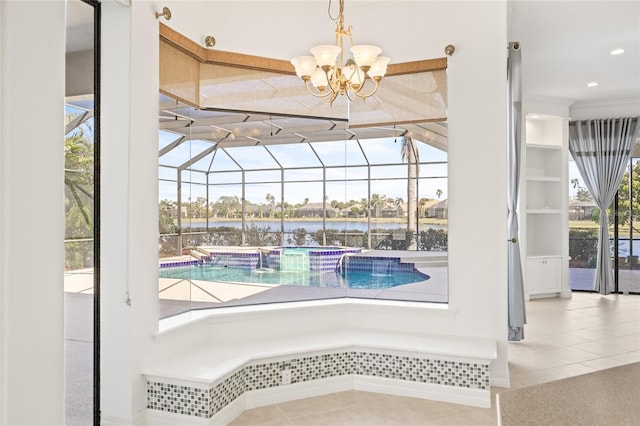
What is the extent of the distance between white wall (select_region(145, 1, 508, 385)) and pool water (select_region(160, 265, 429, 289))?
10.0 inches

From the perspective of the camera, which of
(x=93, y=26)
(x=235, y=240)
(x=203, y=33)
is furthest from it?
(x=235, y=240)

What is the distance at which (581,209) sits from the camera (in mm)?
8086

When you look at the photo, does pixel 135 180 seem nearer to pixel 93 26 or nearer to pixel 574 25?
pixel 93 26

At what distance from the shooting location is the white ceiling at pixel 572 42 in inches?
165

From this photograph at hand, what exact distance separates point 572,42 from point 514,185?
6.70 feet

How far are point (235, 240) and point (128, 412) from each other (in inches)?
60.5

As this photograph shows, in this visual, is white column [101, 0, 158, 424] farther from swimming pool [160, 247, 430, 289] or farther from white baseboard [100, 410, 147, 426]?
swimming pool [160, 247, 430, 289]

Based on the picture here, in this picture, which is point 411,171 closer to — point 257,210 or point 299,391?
point 257,210

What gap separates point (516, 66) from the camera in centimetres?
440

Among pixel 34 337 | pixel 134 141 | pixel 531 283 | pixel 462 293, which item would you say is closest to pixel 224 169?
pixel 134 141

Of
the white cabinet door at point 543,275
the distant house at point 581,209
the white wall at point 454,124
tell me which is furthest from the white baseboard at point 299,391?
the distant house at point 581,209

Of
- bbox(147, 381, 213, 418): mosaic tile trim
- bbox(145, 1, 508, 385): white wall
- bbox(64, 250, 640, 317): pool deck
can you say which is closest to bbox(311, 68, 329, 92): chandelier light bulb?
bbox(145, 1, 508, 385): white wall

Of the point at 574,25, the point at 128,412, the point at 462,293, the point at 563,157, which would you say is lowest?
the point at 128,412

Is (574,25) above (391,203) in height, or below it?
above
